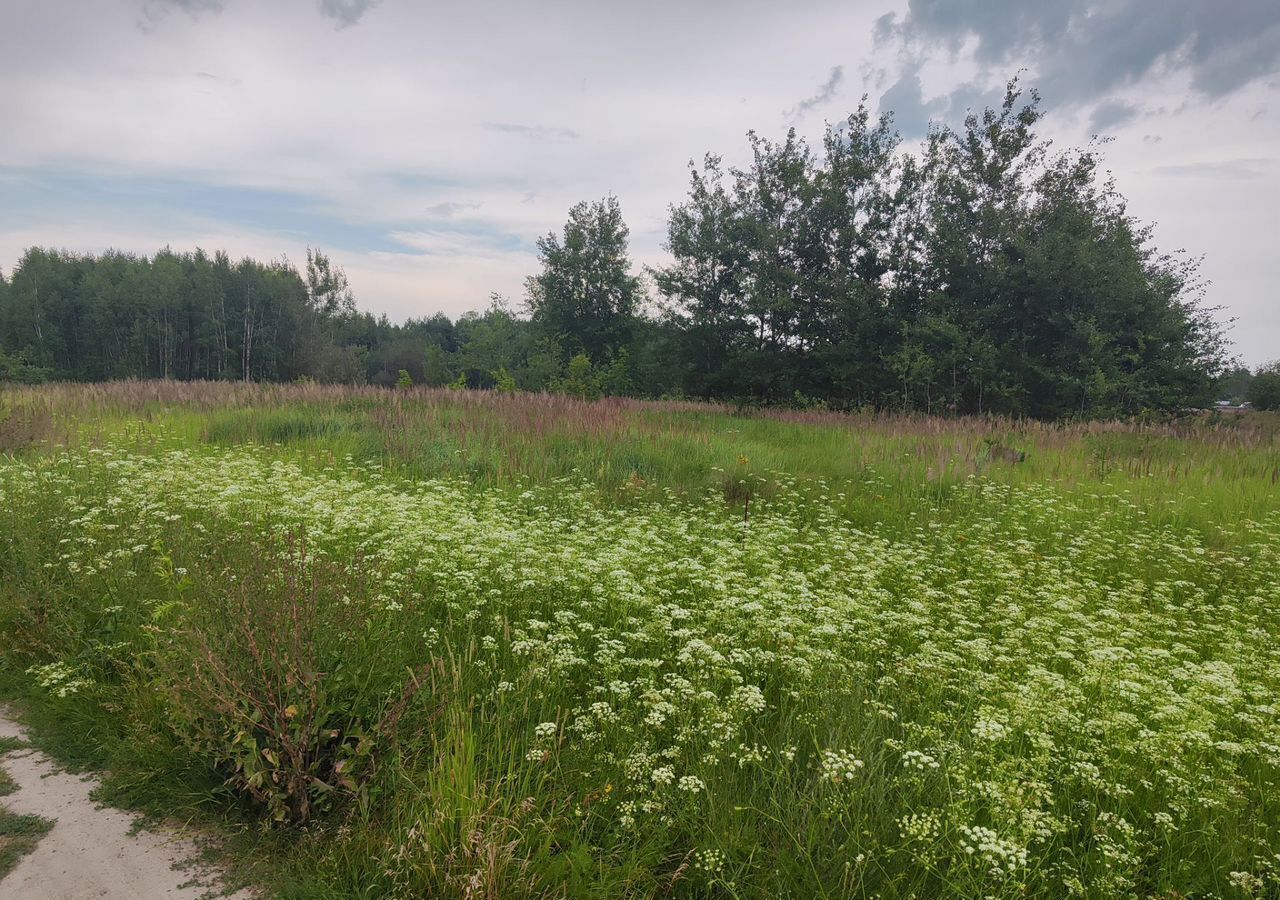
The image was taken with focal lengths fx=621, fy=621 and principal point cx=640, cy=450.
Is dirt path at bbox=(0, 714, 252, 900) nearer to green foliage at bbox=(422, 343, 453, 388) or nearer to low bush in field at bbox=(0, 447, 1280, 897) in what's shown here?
low bush in field at bbox=(0, 447, 1280, 897)

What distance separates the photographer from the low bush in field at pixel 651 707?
2318mm

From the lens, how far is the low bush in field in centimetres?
232

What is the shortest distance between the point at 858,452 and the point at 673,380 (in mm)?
17944

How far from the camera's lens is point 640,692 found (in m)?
3.27

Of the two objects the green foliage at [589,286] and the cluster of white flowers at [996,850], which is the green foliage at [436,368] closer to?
the green foliage at [589,286]

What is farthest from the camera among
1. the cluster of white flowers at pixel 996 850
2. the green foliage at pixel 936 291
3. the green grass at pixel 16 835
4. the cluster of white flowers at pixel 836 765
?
the green foliage at pixel 936 291

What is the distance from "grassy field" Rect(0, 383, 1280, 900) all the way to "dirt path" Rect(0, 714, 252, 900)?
0.16 meters

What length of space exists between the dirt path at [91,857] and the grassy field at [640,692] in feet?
0.53

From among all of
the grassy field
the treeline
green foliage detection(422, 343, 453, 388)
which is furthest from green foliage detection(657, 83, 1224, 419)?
green foliage detection(422, 343, 453, 388)

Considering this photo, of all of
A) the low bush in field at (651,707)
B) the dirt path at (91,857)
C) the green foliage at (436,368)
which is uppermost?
the green foliage at (436,368)

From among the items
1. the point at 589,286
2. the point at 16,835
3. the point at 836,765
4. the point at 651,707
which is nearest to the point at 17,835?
the point at 16,835

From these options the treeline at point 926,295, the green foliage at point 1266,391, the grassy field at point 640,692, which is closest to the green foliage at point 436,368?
the treeline at point 926,295

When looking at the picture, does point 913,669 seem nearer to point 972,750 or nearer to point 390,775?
point 972,750

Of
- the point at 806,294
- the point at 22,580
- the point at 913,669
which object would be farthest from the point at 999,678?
the point at 806,294
